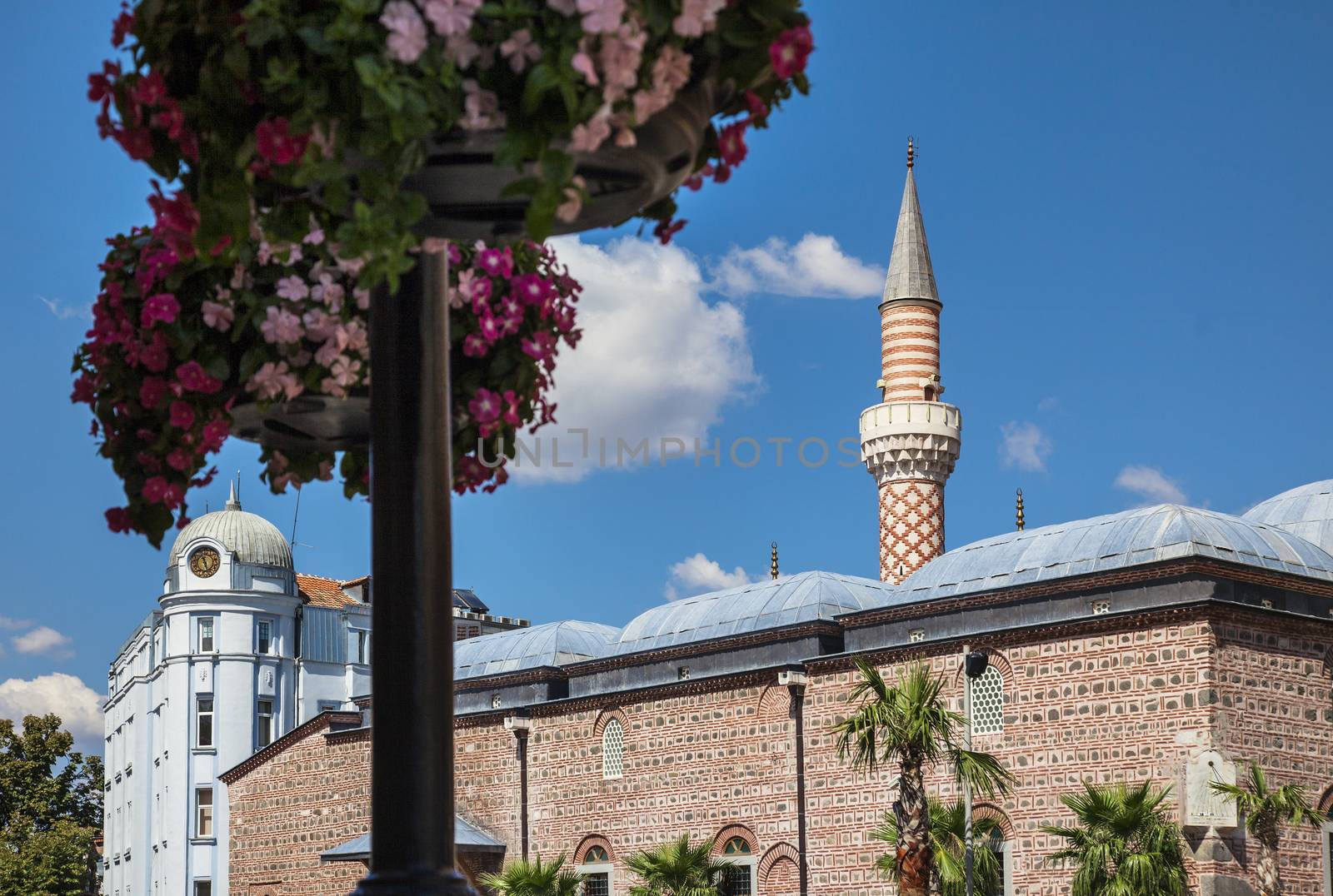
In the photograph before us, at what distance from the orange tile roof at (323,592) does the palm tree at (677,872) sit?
797 inches

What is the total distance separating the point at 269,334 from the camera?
373 centimetres

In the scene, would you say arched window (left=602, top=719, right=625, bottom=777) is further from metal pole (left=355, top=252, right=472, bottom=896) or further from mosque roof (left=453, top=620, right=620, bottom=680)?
metal pole (left=355, top=252, right=472, bottom=896)

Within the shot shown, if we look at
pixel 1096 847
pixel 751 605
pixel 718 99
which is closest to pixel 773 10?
pixel 718 99

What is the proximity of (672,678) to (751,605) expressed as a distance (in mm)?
1775

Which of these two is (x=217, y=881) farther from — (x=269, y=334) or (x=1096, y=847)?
(x=269, y=334)

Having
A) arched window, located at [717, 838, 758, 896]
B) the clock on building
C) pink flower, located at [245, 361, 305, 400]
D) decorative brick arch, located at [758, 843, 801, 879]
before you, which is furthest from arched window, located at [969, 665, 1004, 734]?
the clock on building

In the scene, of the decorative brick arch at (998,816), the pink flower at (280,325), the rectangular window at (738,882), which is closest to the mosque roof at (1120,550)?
the decorative brick arch at (998,816)

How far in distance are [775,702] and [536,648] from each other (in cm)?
891

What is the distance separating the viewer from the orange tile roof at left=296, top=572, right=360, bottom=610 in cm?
4294

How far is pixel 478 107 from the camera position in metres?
2.86

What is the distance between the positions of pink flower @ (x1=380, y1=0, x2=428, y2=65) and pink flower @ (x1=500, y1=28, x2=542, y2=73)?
0.47 ft

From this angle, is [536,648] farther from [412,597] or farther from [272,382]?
[412,597]

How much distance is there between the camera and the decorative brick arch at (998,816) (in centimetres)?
2157

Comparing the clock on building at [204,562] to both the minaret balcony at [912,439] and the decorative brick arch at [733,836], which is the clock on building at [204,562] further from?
the decorative brick arch at [733,836]
